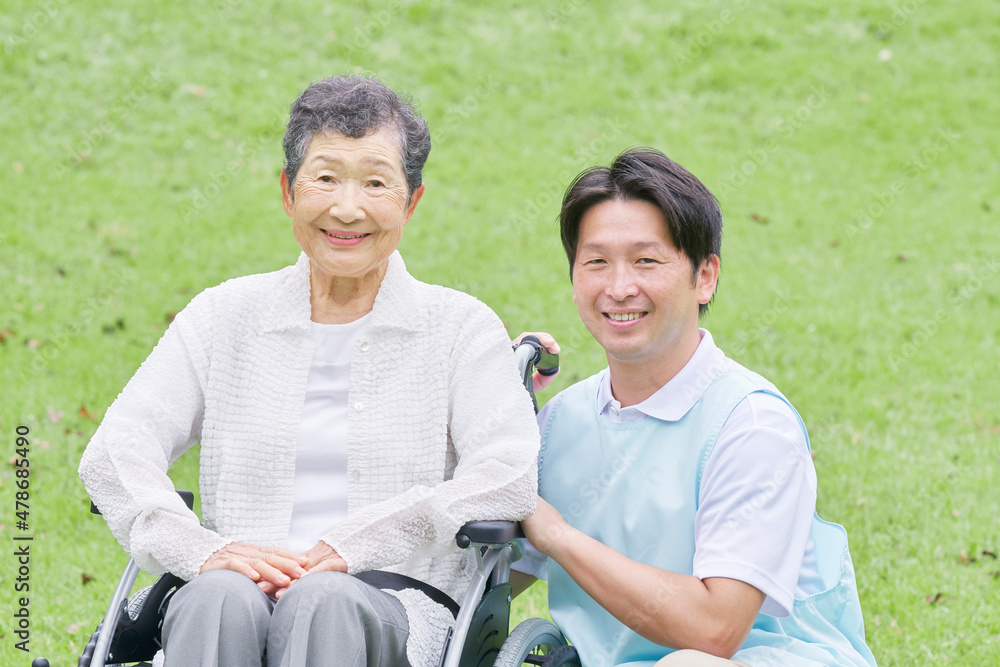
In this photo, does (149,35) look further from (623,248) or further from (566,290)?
(623,248)

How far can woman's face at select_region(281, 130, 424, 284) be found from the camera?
2.39 m

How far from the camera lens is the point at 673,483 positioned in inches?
91.1

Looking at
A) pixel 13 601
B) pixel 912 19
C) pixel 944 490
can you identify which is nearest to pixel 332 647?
pixel 13 601

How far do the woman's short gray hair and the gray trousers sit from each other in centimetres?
97

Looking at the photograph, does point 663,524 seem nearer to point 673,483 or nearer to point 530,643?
point 673,483

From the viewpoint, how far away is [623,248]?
236cm

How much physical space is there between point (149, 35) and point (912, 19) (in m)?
6.90
